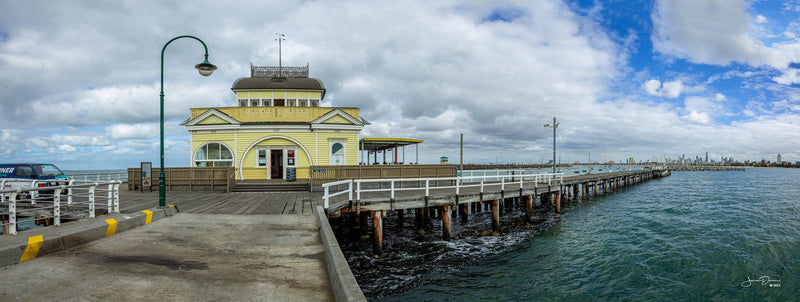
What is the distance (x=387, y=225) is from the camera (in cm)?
1864

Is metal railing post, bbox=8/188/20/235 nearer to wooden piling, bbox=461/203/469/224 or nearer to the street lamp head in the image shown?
the street lamp head

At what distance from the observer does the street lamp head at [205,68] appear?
1094 centimetres

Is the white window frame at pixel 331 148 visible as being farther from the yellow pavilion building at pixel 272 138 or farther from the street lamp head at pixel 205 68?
the street lamp head at pixel 205 68

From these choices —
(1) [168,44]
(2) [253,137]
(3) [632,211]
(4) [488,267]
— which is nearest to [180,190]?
(2) [253,137]

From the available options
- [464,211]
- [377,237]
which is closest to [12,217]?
[377,237]

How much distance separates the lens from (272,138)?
21.0m

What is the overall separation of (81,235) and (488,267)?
34.5 ft

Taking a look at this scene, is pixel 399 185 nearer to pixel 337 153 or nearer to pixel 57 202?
pixel 337 153

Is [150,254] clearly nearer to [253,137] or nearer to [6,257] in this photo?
[6,257]

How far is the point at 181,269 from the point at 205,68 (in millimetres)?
7672

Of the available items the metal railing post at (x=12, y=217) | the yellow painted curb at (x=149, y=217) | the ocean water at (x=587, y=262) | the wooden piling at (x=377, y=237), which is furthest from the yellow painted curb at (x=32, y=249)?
the wooden piling at (x=377, y=237)

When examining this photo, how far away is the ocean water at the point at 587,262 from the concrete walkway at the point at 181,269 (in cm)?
378

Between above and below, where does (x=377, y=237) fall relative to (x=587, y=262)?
above

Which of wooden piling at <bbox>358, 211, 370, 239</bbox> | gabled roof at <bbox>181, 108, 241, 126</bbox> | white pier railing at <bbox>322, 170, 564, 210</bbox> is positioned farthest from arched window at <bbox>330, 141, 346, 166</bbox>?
wooden piling at <bbox>358, 211, 370, 239</bbox>
